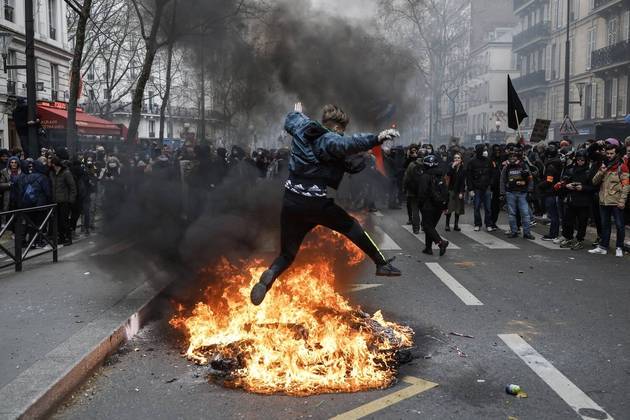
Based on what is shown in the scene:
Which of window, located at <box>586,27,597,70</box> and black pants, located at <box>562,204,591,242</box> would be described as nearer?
black pants, located at <box>562,204,591,242</box>

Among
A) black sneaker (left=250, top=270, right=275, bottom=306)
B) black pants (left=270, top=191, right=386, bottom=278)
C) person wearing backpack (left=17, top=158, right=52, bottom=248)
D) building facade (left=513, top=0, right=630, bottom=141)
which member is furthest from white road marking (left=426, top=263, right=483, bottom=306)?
building facade (left=513, top=0, right=630, bottom=141)

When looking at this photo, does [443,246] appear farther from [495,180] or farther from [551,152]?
[551,152]

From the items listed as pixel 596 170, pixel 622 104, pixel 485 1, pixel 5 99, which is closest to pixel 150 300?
pixel 596 170

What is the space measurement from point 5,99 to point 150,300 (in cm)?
2079

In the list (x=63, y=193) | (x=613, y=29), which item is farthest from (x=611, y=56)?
(x=63, y=193)

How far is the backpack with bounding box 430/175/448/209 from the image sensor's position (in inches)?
367

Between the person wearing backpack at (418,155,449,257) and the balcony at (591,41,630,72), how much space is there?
24853mm

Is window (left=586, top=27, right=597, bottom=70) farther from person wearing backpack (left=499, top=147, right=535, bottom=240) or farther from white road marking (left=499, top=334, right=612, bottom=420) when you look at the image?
white road marking (left=499, top=334, right=612, bottom=420)

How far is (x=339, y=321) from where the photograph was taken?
478 cm

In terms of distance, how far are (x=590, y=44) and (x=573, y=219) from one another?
28.6m

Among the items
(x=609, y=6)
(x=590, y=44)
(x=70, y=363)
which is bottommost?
(x=70, y=363)

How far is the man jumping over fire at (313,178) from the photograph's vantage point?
4.20 metres

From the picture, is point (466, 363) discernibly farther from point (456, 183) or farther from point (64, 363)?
point (456, 183)

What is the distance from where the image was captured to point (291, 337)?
4406 mm
